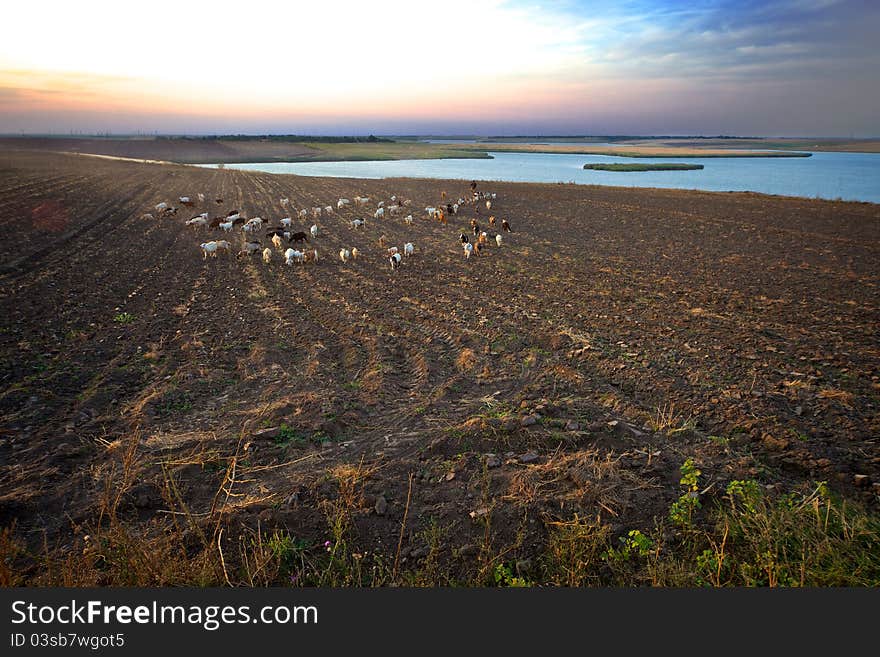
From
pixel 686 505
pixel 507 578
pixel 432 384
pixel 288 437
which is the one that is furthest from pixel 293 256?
pixel 686 505

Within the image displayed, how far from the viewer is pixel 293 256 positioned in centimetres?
1691

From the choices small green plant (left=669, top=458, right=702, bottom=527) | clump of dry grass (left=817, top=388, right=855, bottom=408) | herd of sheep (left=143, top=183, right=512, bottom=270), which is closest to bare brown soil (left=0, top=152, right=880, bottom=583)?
clump of dry grass (left=817, top=388, right=855, bottom=408)

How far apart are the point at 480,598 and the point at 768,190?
209ft

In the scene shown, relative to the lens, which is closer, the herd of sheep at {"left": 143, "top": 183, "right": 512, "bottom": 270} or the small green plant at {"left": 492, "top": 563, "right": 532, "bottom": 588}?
the small green plant at {"left": 492, "top": 563, "right": 532, "bottom": 588}

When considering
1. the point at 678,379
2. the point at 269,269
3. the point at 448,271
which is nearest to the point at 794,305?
the point at 678,379

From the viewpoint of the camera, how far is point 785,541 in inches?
154

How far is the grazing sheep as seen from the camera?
16.7 meters

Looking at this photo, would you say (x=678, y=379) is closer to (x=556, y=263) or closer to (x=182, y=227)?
(x=556, y=263)

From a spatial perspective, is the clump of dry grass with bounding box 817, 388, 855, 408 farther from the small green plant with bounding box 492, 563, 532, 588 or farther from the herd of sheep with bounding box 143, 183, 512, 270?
the herd of sheep with bounding box 143, 183, 512, 270

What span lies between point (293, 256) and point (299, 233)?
4.32 meters

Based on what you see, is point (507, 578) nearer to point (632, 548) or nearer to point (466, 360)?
point (632, 548)

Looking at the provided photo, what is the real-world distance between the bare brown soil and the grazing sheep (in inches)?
17.5

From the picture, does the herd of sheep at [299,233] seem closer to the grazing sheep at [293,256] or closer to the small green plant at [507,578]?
the grazing sheep at [293,256]

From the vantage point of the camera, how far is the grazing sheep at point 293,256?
16.7 m
